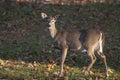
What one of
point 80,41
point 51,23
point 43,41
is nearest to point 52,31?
point 51,23

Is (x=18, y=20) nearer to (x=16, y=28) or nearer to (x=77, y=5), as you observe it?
(x=16, y=28)

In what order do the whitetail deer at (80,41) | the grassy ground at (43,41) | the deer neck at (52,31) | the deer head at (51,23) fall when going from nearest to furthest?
the grassy ground at (43,41), the whitetail deer at (80,41), the deer head at (51,23), the deer neck at (52,31)

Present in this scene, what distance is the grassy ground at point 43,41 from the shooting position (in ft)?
34.5

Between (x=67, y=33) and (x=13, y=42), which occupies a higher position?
(x=67, y=33)

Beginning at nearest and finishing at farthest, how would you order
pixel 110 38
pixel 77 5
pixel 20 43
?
pixel 20 43
pixel 110 38
pixel 77 5

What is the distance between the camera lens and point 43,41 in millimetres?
14820

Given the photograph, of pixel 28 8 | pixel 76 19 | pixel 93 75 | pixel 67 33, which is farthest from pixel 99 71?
pixel 28 8

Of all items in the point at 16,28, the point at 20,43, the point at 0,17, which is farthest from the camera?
the point at 0,17

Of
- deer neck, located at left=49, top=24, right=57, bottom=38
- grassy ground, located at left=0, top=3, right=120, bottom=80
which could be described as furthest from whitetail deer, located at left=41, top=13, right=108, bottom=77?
grassy ground, located at left=0, top=3, right=120, bottom=80

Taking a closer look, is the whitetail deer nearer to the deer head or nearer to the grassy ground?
the deer head

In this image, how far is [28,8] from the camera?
19.2 m

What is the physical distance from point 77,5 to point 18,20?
3232 millimetres

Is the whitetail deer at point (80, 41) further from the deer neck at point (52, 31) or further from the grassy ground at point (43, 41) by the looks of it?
the grassy ground at point (43, 41)

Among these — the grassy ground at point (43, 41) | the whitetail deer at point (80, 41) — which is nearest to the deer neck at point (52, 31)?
the whitetail deer at point (80, 41)
